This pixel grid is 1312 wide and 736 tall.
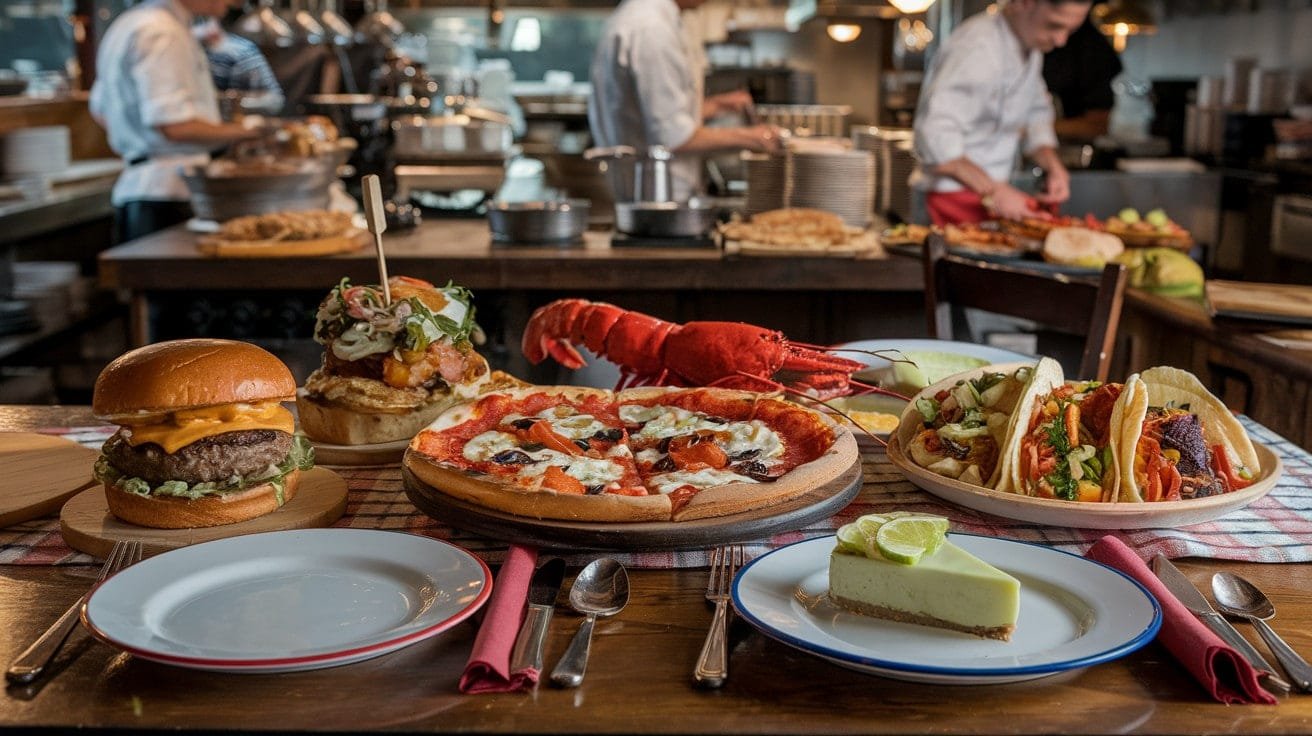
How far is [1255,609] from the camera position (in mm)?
1253

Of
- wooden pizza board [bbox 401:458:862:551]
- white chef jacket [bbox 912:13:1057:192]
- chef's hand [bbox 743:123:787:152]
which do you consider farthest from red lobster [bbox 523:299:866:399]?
white chef jacket [bbox 912:13:1057:192]

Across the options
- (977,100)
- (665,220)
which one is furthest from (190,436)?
(977,100)

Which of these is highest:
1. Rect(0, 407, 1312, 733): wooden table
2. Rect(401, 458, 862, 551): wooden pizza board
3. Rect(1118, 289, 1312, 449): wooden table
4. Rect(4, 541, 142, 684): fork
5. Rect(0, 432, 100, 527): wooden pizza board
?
Rect(401, 458, 862, 551): wooden pizza board

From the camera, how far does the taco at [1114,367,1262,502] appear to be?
1.49m

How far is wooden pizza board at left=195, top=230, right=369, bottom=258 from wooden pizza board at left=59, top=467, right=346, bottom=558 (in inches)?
95.7

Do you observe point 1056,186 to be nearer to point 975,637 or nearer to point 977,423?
point 977,423

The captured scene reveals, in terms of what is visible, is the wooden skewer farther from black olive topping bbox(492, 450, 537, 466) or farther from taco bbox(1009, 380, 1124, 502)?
taco bbox(1009, 380, 1124, 502)

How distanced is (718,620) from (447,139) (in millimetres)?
4397

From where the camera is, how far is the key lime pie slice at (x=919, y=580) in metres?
1.14

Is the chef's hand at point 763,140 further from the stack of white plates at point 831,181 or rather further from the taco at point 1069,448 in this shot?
the taco at point 1069,448

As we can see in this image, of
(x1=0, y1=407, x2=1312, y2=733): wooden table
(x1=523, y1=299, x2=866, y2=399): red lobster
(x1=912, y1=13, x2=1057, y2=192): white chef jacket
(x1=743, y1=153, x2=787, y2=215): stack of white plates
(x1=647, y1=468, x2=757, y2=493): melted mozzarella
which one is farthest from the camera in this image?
(x1=912, y1=13, x2=1057, y2=192): white chef jacket

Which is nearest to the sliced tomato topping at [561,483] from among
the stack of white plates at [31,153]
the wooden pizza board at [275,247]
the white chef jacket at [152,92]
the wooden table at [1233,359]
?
the wooden table at [1233,359]

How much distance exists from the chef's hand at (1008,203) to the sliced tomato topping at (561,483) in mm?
3542

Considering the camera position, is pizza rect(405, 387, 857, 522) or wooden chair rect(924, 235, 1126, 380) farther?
wooden chair rect(924, 235, 1126, 380)
